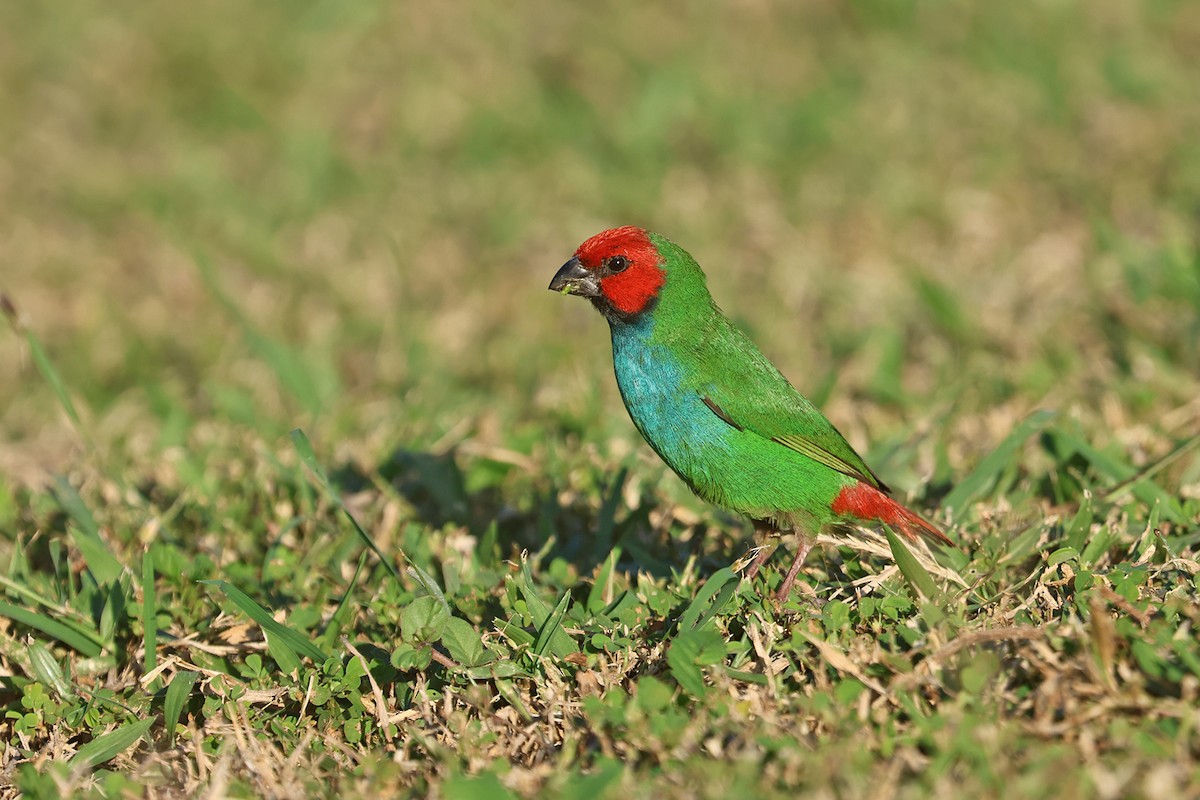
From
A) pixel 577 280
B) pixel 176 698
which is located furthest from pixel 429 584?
pixel 577 280

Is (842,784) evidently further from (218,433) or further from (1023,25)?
(1023,25)

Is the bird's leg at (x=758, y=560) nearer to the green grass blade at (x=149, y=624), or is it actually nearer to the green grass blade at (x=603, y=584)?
the green grass blade at (x=603, y=584)

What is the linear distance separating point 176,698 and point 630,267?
1698mm

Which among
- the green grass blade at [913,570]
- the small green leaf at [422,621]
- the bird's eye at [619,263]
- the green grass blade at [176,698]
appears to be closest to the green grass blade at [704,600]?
the green grass blade at [913,570]

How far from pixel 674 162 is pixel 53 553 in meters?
4.68

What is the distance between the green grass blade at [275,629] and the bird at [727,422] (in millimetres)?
1054

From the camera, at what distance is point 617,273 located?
3.83 metres

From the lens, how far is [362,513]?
4367 millimetres

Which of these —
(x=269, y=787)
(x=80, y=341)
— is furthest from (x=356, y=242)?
(x=269, y=787)

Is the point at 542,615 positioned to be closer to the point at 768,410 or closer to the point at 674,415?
the point at 674,415

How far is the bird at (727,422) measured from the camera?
11.7 feet

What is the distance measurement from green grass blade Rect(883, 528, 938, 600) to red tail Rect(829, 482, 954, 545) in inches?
16.5

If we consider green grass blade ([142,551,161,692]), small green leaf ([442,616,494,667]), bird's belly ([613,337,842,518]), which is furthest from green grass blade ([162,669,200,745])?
bird's belly ([613,337,842,518])

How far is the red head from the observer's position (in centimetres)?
379
